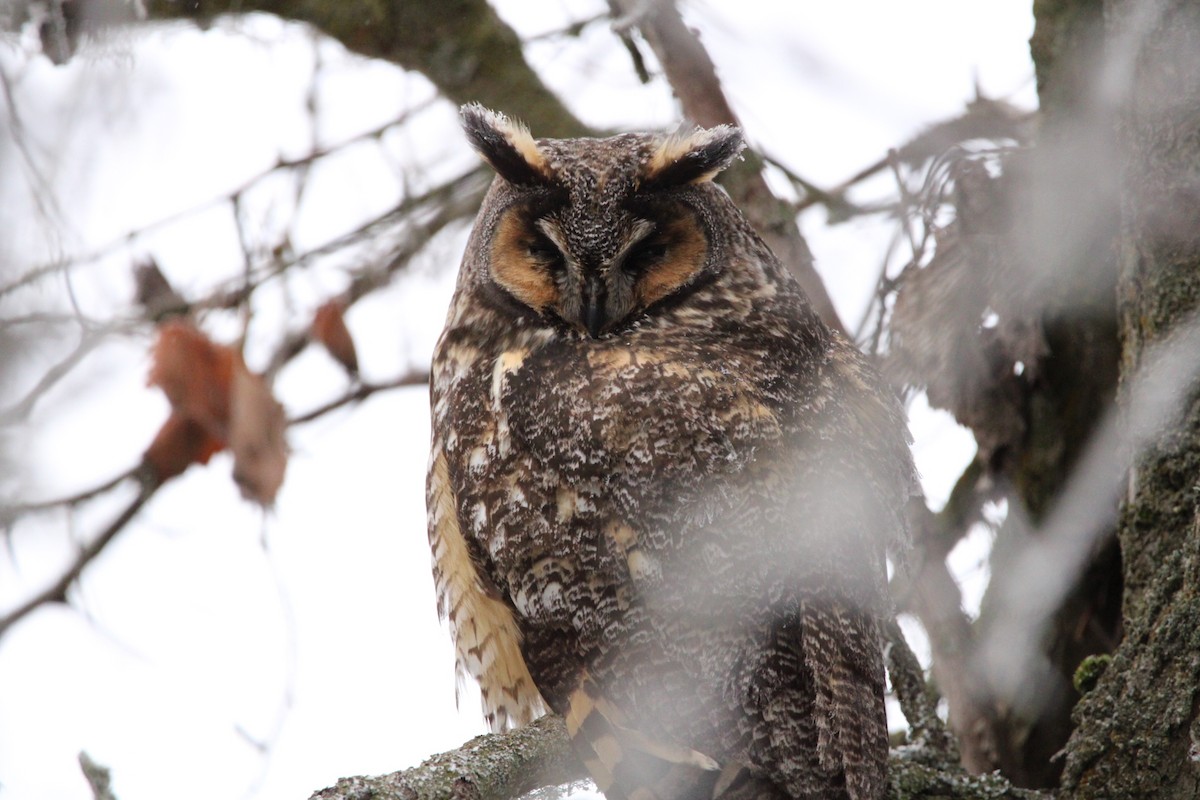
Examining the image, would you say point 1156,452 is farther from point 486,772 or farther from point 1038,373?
point 486,772

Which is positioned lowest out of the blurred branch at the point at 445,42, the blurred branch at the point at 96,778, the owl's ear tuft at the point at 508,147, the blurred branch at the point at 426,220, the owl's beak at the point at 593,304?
the blurred branch at the point at 96,778

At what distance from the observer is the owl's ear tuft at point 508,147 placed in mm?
2477

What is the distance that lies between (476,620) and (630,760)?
0.48 m

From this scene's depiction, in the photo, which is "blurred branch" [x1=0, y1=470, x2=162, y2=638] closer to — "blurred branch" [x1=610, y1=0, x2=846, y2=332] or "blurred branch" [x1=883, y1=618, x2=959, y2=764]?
"blurred branch" [x1=610, y1=0, x2=846, y2=332]

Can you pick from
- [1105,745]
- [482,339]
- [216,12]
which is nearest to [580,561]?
[482,339]

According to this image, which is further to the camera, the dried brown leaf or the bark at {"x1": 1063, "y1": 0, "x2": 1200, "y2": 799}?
the dried brown leaf

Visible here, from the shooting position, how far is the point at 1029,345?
9.06 ft

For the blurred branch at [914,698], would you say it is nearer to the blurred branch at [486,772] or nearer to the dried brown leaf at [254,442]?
the blurred branch at [486,772]

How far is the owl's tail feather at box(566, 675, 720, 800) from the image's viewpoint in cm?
187

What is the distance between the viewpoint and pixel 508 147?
2502 millimetres

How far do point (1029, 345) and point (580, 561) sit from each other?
4.49 feet

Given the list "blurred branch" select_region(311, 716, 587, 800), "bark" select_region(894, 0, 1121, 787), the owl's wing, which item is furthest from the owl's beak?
"bark" select_region(894, 0, 1121, 787)

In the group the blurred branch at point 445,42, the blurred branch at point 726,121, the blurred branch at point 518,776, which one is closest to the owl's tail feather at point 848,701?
the blurred branch at point 518,776

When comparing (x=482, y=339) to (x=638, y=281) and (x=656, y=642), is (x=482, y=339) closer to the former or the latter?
(x=638, y=281)
